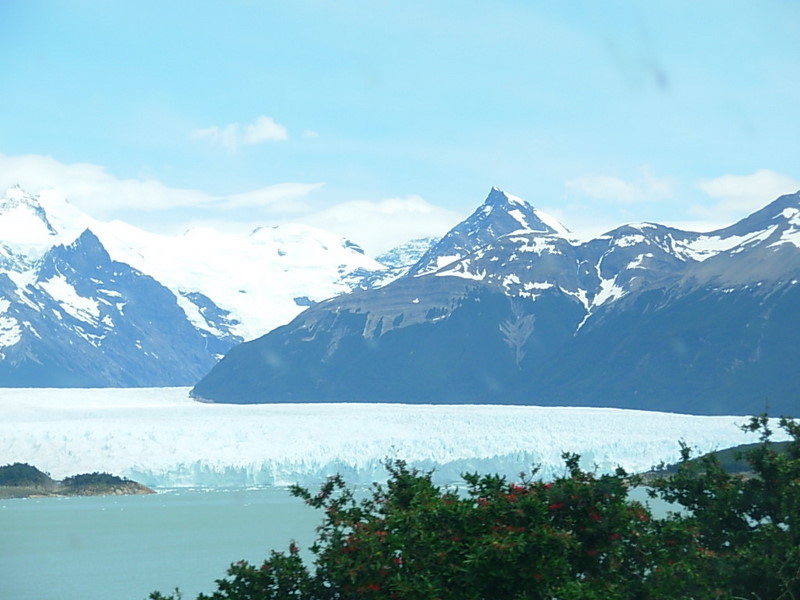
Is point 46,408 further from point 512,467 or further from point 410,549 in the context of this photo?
point 410,549

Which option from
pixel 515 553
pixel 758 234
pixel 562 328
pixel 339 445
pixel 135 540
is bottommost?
pixel 135 540

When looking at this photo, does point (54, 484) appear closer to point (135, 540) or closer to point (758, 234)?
point (135, 540)

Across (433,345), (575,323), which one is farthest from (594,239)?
(433,345)

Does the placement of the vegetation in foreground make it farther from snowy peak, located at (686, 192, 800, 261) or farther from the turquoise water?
snowy peak, located at (686, 192, 800, 261)

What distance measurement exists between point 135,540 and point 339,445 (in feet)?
63.8

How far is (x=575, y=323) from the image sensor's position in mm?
188500

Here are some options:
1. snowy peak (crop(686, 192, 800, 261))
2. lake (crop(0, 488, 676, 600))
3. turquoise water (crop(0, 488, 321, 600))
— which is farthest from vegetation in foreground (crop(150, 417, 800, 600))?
snowy peak (crop(686, 192, 800, 261))

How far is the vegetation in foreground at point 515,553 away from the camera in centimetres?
1452

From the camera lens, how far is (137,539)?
54.0 m

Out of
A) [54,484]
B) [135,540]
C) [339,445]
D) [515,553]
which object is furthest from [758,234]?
[515,553]

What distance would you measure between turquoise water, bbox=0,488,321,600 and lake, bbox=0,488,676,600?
0.04 m

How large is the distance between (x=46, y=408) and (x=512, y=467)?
130 feet

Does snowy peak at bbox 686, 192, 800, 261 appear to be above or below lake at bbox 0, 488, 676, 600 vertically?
above

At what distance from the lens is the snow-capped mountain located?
542 feet
